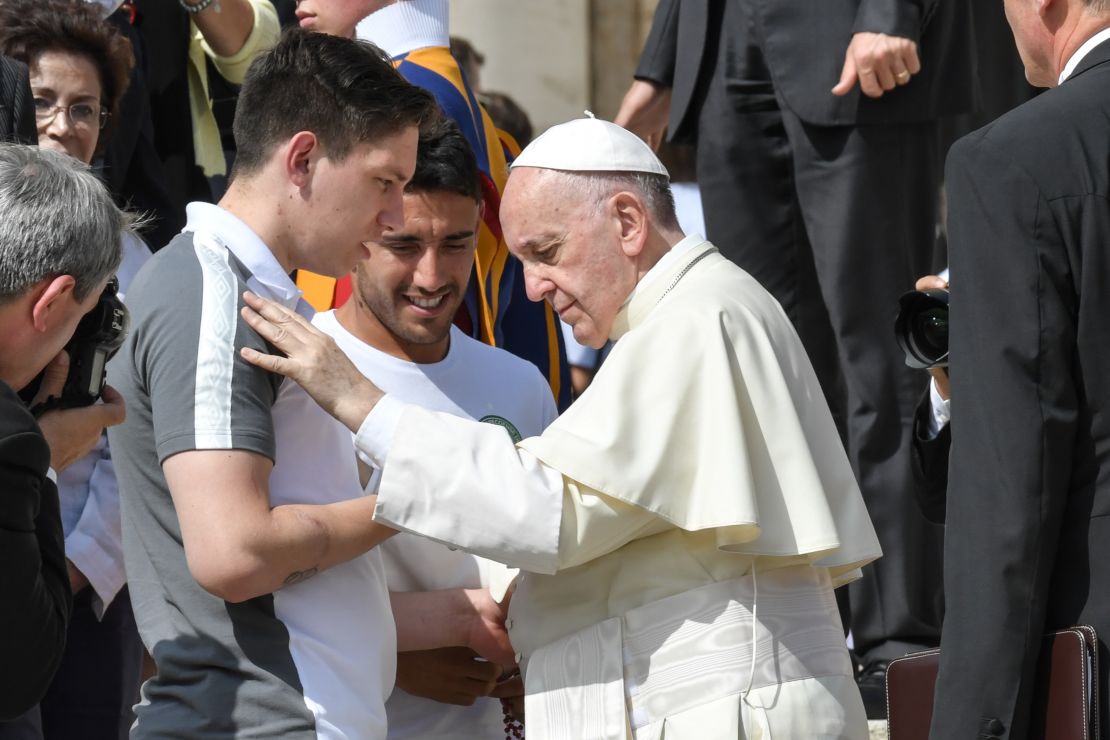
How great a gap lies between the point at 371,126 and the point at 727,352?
0.84m

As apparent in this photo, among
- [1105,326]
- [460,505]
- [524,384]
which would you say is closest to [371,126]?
[460,505]

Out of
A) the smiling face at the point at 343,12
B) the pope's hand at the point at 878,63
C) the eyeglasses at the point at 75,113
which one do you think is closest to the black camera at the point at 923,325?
the pope's hand at the point at 878,63

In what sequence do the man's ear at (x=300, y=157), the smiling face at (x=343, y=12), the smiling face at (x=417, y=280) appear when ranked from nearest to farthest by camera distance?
1. the man's ear at (x=300, y=157)
2. the smiling face at (x=417, y=280)
3. the smiling face at (x=343, y=12)

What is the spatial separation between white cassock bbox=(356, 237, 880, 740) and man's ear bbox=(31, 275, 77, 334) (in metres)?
0.62

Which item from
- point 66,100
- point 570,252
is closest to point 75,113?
point 66,100

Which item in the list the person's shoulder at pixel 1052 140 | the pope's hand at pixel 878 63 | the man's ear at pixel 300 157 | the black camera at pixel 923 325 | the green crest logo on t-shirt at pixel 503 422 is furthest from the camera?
the pope's hand at pixel 878 63

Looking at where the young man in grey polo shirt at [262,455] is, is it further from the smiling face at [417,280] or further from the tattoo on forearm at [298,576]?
the smiling face at [417,280]

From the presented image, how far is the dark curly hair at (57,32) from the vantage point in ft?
15.8

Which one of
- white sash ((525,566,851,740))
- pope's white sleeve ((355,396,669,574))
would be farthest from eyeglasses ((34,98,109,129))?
white sash ((525,566,851,740))

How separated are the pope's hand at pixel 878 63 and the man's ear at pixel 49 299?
2.79 meters

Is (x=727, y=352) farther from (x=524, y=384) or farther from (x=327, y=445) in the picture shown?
(x=524, y=384)

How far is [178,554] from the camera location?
313 centimetres

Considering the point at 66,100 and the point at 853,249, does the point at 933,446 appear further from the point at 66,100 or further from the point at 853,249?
the point at 66,100

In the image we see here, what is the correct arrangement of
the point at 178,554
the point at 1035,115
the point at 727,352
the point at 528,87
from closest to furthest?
the point at 1035,115 < the point at 178,554 < the point at 727,352 < the point at 528,87
